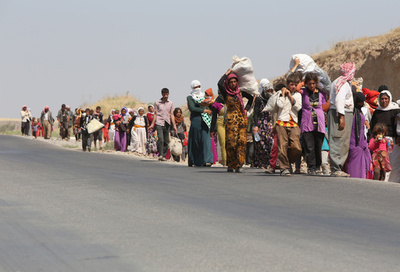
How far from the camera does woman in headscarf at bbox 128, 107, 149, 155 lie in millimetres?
29656

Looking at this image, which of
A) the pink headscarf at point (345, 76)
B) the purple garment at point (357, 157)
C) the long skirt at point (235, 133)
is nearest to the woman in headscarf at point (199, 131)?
the long skirt at point (235, 133)

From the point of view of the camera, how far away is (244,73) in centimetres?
1555

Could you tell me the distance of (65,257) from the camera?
633cm

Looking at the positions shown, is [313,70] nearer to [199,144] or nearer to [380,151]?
[380,151]

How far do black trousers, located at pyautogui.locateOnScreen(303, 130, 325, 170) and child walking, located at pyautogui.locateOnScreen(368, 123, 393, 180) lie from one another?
111 centimetres

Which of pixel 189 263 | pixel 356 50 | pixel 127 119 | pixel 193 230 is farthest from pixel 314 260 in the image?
pixel 356 50

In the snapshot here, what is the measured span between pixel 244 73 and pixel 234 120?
1.01 m

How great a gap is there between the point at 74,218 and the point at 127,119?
77.9 feet

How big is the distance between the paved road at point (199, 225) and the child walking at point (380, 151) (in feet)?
6.47

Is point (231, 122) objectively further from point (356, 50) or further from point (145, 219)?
point (356, 50)

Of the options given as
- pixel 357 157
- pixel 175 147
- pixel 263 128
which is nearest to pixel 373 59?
pixel 175 147

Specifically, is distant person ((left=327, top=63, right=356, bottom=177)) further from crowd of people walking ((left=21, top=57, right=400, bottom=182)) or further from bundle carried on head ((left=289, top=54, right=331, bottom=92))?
bundle carried on head ((left=289, top=54, right=331, bottom=92))

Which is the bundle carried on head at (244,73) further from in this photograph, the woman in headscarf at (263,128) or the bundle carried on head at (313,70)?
the woman in headscarf at (263,128)

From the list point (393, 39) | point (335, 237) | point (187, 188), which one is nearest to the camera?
point (335, 237)
